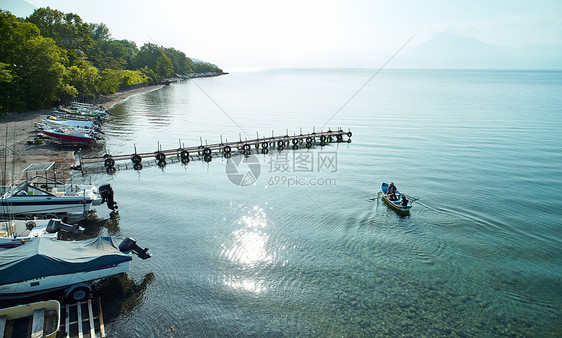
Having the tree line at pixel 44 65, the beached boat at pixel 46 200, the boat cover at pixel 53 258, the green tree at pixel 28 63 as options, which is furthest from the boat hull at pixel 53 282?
the green tree at pixel 28 63

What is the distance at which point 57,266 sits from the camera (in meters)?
16.0

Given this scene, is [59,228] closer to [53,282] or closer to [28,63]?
[53,282]

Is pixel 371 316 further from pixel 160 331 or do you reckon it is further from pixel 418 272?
pixel 160 331

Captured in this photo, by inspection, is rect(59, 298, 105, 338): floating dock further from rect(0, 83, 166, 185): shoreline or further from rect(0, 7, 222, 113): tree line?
rect(0, 7, 222, 113): tree line

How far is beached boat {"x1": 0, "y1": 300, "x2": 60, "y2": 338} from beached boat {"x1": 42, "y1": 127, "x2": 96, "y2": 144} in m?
37.2

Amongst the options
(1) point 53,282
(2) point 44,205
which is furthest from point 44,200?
(1) point 53,282

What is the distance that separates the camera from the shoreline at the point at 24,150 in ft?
110

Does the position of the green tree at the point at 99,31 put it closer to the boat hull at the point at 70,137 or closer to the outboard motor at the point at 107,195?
the boat hull at the point at 70,137

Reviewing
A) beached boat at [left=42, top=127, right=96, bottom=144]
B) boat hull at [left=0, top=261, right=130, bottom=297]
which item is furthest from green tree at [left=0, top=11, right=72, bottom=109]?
boat hull at [left=0, top=261, right=130, bottom=297]

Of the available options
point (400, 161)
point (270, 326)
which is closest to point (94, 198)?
point (270, 326)

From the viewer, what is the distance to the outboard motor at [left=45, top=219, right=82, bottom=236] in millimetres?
20859

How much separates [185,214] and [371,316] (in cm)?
1805

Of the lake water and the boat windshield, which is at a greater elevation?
the boat windshield

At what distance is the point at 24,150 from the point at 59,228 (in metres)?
26.5
